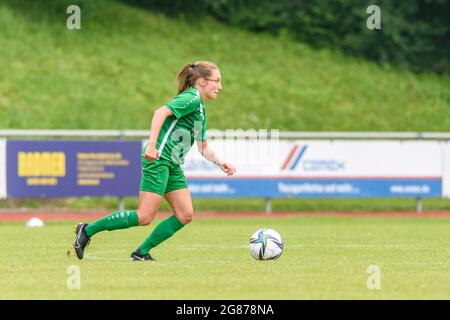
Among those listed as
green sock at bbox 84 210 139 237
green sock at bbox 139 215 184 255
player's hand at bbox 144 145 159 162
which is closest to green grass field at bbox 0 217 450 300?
green sock at bbox 139 215 184 255

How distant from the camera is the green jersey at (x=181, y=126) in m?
11.5

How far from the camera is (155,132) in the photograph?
11312 millimetres

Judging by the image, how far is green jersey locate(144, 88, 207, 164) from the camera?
1153cm

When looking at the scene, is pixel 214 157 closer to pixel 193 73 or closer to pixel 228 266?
pixel 193 73

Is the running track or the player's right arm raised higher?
the player's right arm

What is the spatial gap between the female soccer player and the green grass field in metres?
0.41

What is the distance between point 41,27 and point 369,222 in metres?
17.1

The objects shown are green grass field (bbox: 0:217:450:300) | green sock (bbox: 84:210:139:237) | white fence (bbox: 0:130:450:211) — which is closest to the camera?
green grass field (bbox: 0:217:450:300)

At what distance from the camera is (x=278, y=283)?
9812mm

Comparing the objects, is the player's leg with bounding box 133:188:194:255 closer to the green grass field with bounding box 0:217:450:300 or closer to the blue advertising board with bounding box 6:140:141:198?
the green grass field with bounding box 0:217:450:300

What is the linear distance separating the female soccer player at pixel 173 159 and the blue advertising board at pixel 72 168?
11.2 meters

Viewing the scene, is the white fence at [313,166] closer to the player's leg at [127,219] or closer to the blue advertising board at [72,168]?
the blue advertising board at [72,168]

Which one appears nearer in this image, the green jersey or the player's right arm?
the player's right arm
